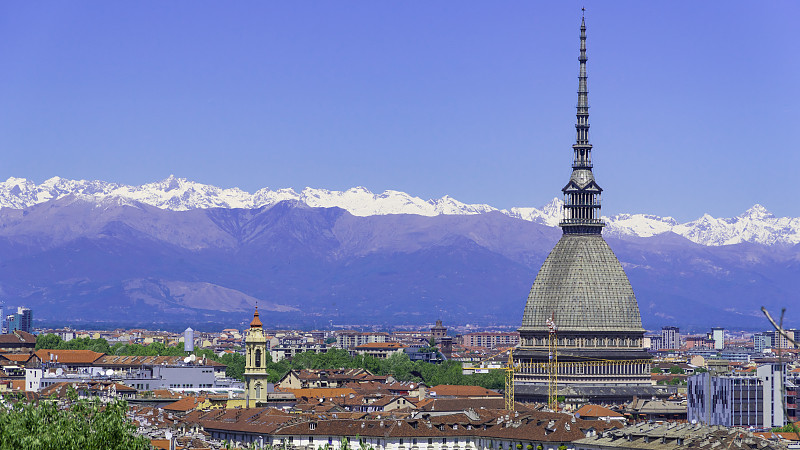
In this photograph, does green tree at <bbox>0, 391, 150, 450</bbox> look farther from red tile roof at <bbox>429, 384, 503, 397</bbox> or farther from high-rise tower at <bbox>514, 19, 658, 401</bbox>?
red tile roof at <bbox>429, 384, 503, 397</bbox>

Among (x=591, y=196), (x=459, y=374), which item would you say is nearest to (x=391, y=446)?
(x=591, y=196)

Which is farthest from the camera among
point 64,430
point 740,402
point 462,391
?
point 462,391

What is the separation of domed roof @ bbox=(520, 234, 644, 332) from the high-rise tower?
3.4 inches

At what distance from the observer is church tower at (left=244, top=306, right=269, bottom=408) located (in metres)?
135

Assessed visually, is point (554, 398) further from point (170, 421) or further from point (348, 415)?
point (170, 421)

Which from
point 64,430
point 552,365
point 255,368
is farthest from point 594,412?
point 64,430

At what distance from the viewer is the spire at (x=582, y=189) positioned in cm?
16762

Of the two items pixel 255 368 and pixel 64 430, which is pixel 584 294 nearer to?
pixel 255 368

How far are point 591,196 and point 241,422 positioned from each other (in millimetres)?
58946

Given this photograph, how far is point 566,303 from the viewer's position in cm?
16338

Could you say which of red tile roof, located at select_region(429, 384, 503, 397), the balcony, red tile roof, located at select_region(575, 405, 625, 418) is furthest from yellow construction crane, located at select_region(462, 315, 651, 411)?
red tile roof, located at select_region(575, 405, 625, 418)

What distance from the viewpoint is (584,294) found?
16312 centimetres

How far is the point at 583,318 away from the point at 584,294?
221 centimetres

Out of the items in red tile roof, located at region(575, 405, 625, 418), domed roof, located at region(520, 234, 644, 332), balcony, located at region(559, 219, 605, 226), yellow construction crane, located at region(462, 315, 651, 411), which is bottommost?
red tile roof, located at region(575, 405, 625, 418)
